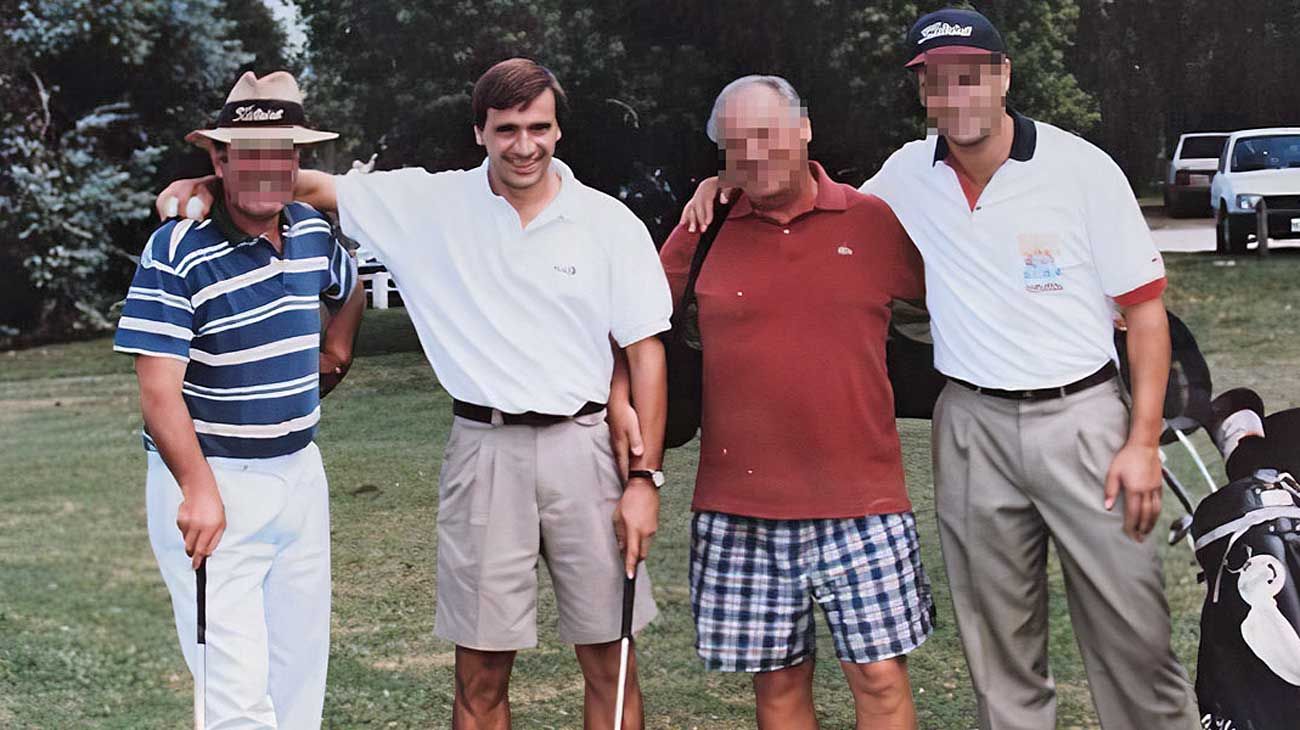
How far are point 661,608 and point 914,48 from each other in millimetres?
2723

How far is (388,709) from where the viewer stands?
4.57m

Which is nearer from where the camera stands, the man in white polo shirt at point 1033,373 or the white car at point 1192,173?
the man in white polo shirt at point 1033,373

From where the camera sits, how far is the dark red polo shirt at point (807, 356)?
3023mm

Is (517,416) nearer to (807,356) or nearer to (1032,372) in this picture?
(807,356)

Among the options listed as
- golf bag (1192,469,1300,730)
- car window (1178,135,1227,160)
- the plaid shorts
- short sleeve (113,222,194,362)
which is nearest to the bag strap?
the plaid shorts

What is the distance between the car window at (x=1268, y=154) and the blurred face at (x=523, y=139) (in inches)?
87.8

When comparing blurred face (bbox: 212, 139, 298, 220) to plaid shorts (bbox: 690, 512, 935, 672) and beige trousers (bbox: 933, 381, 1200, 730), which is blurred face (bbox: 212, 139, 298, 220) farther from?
beige trousers (bbox: 933, 381, 1200, 730)

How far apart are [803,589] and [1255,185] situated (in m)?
2.04

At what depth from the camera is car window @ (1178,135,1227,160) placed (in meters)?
4.33

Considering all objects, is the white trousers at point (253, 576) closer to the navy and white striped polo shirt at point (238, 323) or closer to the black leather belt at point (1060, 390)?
the navy and white striped polo shirt at point (238, 323)

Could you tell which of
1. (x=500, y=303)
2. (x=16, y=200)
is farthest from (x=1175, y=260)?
(x=16, y=200)

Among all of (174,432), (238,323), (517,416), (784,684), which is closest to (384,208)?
(238,323)

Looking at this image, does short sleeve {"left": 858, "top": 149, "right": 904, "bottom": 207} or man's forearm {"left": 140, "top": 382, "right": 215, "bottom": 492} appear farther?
short sleeve {"left": 858, "top": 149, "right": 904, "bottom": 207}

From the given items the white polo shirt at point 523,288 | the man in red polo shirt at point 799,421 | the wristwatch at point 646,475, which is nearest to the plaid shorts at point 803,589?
the man in red polo shirt at point 799,421
